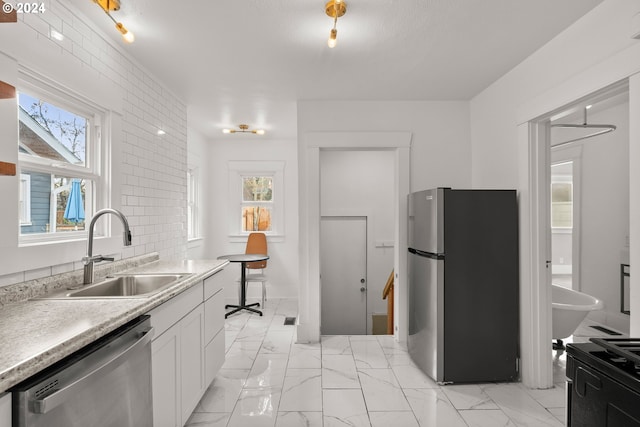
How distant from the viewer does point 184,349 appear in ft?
6.74

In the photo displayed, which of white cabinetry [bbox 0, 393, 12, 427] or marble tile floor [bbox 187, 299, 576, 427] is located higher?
white cabinetry [bbox 0, 393, 12, 427]

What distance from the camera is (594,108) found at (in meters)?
4.02

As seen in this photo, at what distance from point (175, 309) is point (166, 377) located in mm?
341

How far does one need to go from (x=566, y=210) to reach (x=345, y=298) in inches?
184

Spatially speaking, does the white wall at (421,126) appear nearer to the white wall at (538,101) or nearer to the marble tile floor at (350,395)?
the white wall at (538,101)

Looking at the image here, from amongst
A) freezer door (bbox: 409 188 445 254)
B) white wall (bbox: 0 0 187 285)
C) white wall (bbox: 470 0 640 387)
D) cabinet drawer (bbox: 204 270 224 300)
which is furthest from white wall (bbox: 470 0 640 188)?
white wall (bbox: 0 0 187 285)

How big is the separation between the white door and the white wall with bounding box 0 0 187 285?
85.0 inches

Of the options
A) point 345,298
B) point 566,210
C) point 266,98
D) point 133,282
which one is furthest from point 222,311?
point 566,210

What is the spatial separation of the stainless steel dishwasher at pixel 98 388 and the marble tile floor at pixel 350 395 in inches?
35.2

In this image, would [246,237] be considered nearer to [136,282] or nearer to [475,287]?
[136,282]

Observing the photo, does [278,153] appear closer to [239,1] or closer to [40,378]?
[239,1]

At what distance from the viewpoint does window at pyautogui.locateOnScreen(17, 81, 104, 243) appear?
182 cm

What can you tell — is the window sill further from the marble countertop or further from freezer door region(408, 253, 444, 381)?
the marble countertop

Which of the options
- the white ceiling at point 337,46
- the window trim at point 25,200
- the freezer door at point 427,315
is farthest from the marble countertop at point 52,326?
the freezer door at point 427,315
